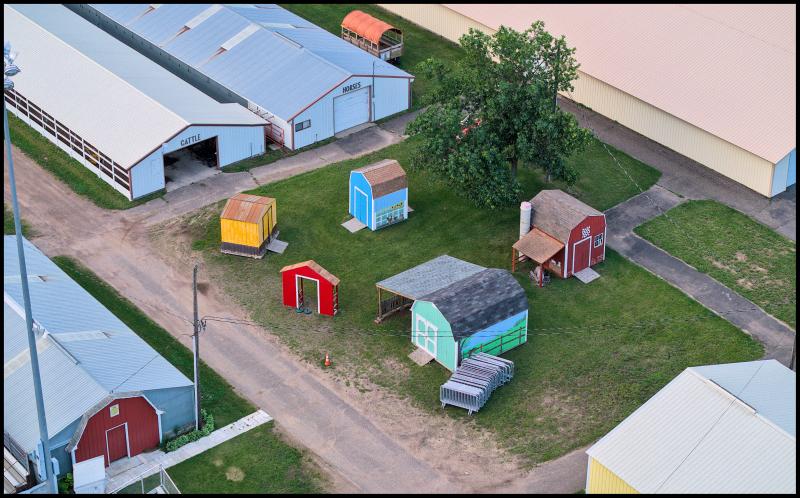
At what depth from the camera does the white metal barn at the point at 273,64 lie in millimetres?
75250

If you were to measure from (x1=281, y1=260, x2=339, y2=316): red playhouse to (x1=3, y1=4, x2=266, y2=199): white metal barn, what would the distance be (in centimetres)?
1351

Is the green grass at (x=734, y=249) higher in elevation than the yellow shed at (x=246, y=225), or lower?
lower

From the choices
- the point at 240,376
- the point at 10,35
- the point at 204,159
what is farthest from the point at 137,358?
the point at 10,35

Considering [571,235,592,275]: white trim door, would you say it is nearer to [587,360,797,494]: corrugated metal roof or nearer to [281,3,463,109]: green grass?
[587,360,797,494]: corrugated metal roof

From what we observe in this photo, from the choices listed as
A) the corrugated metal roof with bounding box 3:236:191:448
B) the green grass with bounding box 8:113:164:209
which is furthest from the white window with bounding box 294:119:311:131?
the corrugated metal roof with bounding box 3:236:191:448

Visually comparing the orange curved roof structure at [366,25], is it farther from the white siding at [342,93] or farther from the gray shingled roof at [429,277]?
the gray shingled roof at [429,277]

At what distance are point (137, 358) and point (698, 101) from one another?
36662 mm

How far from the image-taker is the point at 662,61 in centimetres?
7469

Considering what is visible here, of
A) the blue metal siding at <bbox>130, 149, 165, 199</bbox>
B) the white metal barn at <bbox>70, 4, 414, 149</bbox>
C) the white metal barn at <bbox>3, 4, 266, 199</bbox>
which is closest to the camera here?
the blue metal siding at <bbox>130, 149, 165, 199</bbox>

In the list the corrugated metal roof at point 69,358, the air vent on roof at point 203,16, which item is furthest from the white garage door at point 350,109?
the corrugated metal roof at point 69,358

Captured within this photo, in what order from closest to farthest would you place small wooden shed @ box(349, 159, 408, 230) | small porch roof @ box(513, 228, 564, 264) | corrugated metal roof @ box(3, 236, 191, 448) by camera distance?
corrugated metal roof @ box(3, 236, 191, 448), small porch roof @ box(513, 228, 564, 264), small wooden shed @ box(349, 159, 408, 230)

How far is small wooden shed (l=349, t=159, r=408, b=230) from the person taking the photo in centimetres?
6650

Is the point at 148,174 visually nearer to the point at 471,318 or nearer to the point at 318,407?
the point at 318,407

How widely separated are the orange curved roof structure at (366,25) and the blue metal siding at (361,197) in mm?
19371
